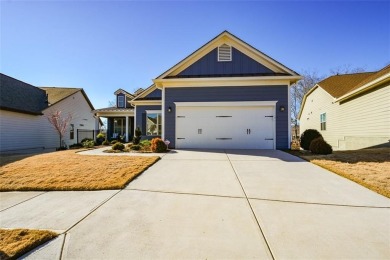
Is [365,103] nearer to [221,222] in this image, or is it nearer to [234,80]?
[234,80]

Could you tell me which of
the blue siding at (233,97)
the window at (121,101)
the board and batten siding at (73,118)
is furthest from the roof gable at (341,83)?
the board and batten siding at (73,118)

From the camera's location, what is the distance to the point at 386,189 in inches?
170

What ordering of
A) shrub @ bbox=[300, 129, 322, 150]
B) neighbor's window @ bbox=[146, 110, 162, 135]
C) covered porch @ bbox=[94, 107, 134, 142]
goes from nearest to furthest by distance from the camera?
shrub @ bbox=[300, 129, 322, 150]
neighbor's window @ bbox=[146, 110, 162, 135]
covered porch @ bbox=[94, 107, 134, 142]

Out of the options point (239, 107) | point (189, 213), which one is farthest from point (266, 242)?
point (239, 107)

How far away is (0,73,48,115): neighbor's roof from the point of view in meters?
14.2

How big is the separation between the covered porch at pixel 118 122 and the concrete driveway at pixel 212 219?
52.5 ft

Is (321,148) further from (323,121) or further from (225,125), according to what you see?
(323,121)

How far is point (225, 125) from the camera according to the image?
36.8ft

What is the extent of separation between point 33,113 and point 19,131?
5.53ft

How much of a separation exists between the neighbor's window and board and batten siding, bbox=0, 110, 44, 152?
9.03 meters

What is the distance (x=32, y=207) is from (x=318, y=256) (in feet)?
14.4


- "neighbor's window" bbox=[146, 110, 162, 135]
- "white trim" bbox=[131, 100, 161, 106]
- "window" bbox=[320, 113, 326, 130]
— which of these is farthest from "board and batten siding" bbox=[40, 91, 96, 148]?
"window" bbox=[320, 113, 326, 130]

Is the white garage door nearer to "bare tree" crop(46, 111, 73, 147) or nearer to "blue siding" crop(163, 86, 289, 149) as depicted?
"blue siding" crop(163, 86, 289, 149)

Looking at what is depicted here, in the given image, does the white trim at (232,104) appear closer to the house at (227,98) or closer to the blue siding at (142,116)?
the house at (227,98)
